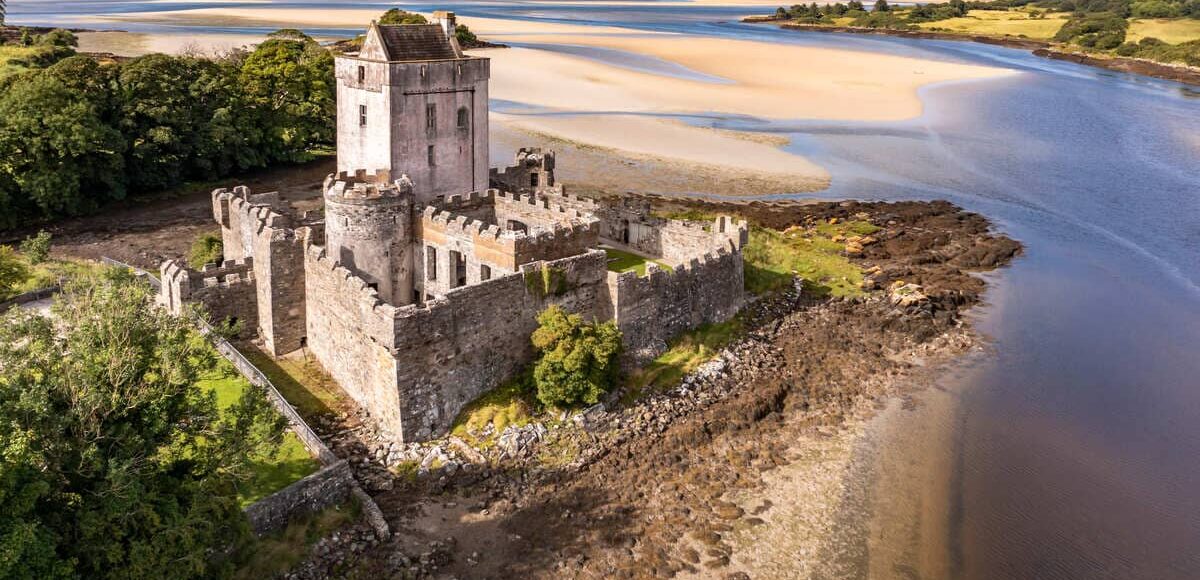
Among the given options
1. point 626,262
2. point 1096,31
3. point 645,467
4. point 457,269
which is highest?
point 1096,31

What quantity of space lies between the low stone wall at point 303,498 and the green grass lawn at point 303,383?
3964mm

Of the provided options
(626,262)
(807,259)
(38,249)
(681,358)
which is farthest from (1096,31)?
(38,249)

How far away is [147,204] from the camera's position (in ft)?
165

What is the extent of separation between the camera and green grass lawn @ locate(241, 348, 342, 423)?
2588cm

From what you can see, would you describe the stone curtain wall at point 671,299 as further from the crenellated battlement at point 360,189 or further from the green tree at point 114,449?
the green tree at point 114,449

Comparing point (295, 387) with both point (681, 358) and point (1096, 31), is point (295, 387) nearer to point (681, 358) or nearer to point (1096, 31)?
point (681, 358)

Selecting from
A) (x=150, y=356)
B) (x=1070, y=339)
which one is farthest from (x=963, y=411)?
(x=150, y=356)

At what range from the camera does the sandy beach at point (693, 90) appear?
2621 inches

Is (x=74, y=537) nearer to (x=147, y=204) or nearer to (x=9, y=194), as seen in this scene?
(x=9, y=194)

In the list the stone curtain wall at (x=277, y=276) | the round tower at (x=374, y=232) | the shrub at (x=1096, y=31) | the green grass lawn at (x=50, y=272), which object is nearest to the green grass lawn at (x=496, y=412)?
the round tower at (x=374, y=232)

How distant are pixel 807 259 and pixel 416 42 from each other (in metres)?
20.0

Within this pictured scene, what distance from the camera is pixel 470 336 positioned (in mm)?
24984

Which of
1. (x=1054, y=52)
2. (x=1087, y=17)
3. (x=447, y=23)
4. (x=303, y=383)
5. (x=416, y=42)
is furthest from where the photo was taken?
(x=1087, y=17)

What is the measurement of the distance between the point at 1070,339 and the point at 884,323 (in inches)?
281
